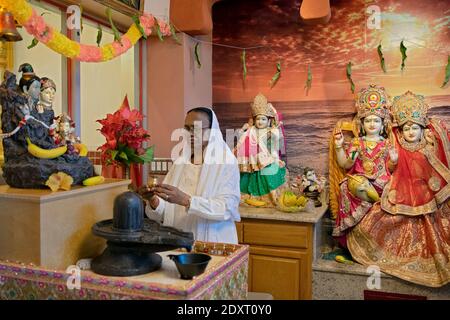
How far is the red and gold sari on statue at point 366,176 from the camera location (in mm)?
3238

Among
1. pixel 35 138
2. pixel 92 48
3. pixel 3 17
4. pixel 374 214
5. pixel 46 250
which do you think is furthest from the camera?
pixel 374 214

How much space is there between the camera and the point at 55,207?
1.37 meters

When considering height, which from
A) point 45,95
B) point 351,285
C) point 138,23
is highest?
point 138,23

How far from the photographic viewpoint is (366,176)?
328cm

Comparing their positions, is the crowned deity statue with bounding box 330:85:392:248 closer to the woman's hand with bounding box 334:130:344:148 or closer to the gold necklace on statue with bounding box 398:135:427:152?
the woman's hand with bounding box 334:130:344:148

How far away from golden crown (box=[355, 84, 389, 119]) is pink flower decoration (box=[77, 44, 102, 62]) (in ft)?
6.72

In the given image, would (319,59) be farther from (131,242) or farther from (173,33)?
(131,242)

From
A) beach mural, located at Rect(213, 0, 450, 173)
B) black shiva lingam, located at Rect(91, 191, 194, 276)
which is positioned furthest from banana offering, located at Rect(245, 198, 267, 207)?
black shiva lingam, located at Rect(91, 191, 194, 276)

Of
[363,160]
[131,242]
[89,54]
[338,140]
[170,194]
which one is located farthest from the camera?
[338,140]

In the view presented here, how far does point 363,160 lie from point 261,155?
2.69ft

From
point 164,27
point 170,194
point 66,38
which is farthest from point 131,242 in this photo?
point 164,27
